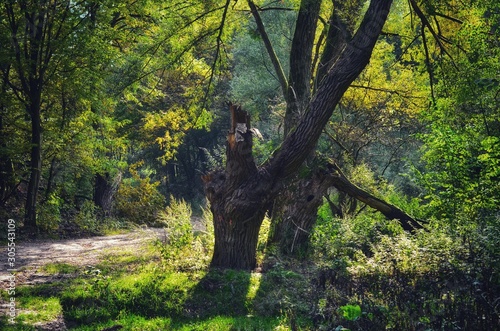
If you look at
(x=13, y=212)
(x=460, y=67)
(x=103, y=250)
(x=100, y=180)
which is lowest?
(x=103, y=250)

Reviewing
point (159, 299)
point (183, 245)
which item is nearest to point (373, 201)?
point (183, 245)

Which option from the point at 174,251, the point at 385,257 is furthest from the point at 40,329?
the point at 385,257

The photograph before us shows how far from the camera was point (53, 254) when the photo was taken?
366 inches

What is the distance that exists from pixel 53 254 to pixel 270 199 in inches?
180

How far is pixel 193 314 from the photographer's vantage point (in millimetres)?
6664

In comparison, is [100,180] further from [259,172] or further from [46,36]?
[259,172]

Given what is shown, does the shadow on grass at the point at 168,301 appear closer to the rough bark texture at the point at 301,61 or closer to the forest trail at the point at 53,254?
the forest trail at the point at 53,254

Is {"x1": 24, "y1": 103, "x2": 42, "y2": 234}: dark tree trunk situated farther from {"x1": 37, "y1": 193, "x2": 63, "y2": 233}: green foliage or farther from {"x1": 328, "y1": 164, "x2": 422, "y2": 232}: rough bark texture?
{"x1": 328, "y1": 164, "x2": 422, "y2": 232}: rough bark texture

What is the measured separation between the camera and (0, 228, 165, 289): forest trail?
721cm

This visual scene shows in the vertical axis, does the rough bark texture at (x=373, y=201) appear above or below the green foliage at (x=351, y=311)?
above

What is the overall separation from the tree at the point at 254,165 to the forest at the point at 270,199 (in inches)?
1.0

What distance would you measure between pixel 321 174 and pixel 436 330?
5.45 meters

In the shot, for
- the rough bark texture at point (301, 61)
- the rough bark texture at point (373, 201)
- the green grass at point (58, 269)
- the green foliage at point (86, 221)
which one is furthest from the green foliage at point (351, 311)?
the green foliage at point (86, 221)

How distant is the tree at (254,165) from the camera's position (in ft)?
25.1
